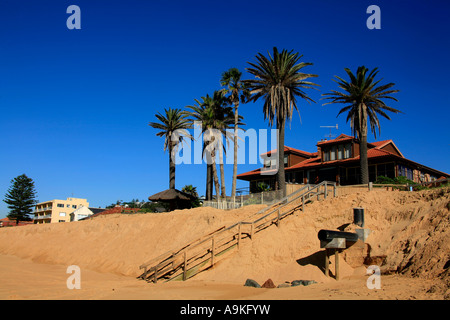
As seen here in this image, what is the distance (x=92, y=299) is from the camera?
12.3 metres

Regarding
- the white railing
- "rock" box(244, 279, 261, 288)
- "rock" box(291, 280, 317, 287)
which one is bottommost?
"rock" box(244, 279, 261, 288)

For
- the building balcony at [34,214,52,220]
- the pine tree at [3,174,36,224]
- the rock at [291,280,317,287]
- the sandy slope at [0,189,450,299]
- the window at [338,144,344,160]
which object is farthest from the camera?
the building balcony at [34,214,52,220]

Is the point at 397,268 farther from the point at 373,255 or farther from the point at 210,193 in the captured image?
the point at 210,193

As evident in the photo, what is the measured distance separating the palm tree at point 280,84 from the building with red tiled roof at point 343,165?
10.4 metres

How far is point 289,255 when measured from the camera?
57.4 feet

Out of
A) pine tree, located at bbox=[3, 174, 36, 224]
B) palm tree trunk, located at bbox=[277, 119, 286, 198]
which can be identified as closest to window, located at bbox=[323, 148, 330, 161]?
palm tree trunk, located at bbox=[277, 119, 286, 198]

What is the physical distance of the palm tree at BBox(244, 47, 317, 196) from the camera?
33938 mm

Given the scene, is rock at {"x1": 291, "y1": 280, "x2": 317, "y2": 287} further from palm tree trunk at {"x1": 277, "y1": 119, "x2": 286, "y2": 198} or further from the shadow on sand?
palm tree trunk at {"x1": 277, "y1": 119, "x2": 286, "y2": 198}

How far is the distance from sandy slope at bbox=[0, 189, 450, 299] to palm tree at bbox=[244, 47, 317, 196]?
11609 mm

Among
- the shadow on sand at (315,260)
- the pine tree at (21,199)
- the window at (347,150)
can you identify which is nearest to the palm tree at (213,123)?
the window at (347,150)

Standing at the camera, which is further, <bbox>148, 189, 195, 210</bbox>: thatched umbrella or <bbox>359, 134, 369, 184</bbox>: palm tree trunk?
<bbox>148, 189, 195, 210</bbox>: thatched umbrella

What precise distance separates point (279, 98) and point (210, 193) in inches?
540

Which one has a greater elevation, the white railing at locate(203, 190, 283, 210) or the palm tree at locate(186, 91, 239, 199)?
the palm tree at locate(186, 91, 239, 199)
